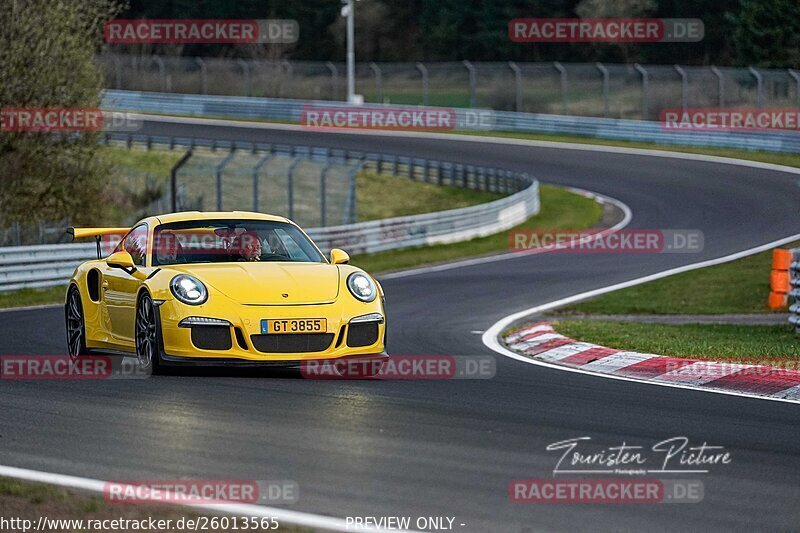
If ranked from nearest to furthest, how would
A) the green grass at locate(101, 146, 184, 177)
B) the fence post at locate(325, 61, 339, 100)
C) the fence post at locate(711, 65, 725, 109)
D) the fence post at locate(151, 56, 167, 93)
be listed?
the green grass at locate(101, 146, 184, 177), the fence post at locate(711, 65, 725, 109), the fence post at locate(325, 61, 339, 100), the fence post at locate(151, 56, 167, 93)

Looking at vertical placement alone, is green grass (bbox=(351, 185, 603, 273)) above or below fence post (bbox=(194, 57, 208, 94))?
below

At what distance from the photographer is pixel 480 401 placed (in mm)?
9000

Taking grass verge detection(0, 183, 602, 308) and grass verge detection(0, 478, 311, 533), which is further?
grass verge detection(0, 183, 602, 308)

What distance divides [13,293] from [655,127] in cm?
3274

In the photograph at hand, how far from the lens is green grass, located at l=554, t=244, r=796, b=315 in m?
18.1

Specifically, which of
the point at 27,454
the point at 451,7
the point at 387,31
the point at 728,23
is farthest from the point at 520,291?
the point at 387,31

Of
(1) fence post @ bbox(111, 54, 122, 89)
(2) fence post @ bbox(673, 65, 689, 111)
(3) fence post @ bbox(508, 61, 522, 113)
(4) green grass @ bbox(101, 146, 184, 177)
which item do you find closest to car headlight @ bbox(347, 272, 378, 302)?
(4) green grass @ bbox(101, 146, 184, 177)

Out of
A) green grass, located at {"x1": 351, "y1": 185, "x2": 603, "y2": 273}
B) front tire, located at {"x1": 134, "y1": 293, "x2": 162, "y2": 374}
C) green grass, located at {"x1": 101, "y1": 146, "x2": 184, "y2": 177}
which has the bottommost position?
green grass, located at {"x1": 101, "y1": 146, "x2": 184, "y2": 177}

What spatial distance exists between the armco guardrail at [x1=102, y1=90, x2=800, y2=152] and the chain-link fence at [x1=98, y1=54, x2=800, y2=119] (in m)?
1.02

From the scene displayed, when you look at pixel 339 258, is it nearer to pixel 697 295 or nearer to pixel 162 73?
pixel 697 295

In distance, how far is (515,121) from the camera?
55375 mm

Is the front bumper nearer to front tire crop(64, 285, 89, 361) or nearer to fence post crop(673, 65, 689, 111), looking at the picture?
front tire crop(64, 285, 89, 361)

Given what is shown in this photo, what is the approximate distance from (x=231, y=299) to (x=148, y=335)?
78 cm

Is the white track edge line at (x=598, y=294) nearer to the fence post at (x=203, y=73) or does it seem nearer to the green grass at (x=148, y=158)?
the green grass at (x=148, y=158)
